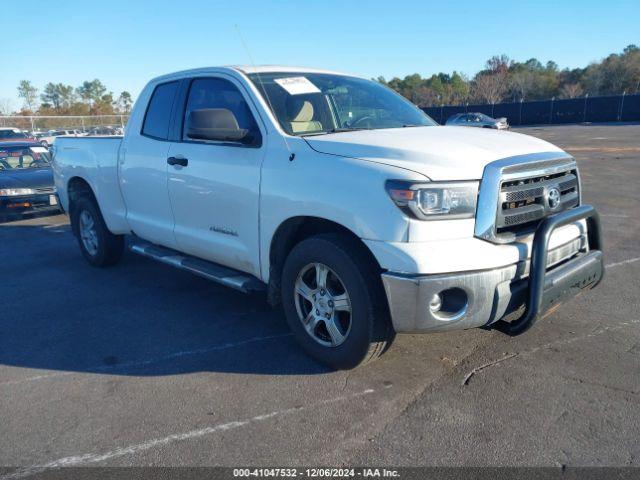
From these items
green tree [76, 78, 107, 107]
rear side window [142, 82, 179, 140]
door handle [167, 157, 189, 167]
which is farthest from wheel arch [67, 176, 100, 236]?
green tree [76, 78, 107, 107]

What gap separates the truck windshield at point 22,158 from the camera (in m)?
11.6

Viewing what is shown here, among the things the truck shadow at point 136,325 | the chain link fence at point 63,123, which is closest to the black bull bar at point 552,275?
the truck shadow at point 136,325

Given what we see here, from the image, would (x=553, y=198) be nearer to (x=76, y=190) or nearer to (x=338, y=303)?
(x=338, y=303)

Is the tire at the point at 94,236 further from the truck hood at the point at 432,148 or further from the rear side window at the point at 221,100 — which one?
the truck hood at the point at 432,148

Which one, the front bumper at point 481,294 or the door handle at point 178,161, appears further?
the door handle at point 178,161

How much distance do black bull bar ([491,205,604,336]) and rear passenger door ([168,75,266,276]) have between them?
189 cm

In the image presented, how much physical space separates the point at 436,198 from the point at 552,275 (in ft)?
3.02

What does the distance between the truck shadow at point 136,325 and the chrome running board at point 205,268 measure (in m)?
0.46

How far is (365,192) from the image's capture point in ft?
10.7

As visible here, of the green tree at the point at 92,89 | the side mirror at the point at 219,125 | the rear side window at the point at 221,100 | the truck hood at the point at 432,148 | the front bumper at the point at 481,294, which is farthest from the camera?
the green tree at the point at 92,89

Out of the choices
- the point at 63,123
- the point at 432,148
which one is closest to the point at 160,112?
the point at 432,148

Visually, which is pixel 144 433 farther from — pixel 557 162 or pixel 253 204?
pixel 557 162

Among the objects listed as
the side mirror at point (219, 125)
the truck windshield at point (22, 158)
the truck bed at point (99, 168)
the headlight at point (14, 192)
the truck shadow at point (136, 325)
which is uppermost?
the side mirror at point (219, 125)

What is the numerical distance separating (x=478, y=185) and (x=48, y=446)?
2.83m
